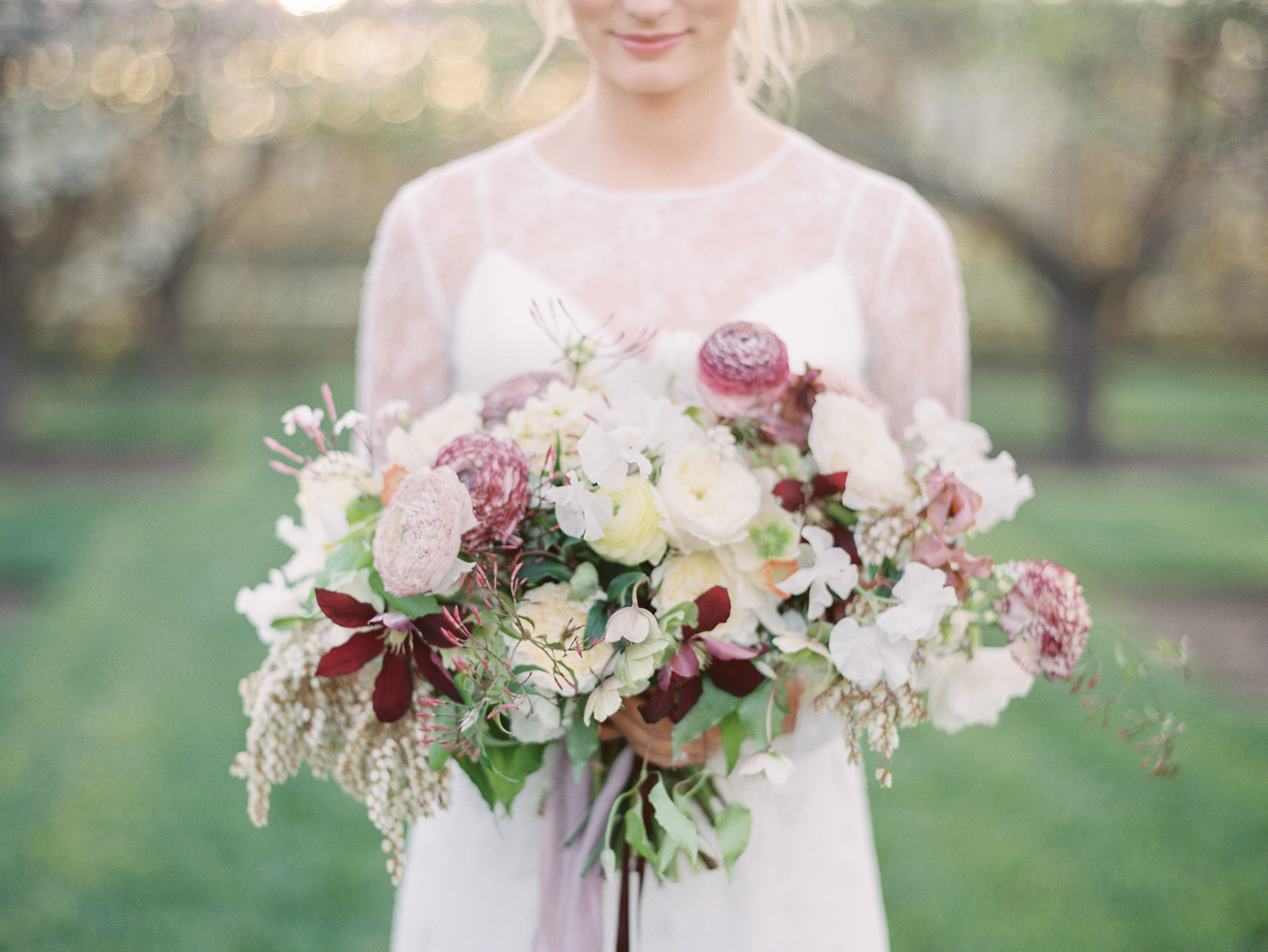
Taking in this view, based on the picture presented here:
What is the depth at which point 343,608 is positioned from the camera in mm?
1577

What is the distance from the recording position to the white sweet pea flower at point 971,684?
1.78 meters

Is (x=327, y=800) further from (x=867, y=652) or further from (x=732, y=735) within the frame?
(x=867, y=652)

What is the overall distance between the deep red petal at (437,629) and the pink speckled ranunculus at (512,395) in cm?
36

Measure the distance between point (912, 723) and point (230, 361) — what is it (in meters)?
18.3

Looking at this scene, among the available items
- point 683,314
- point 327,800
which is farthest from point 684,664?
point 327,800

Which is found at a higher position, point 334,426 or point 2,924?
point 334,426

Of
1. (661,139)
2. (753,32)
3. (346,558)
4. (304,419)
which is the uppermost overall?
(753,32)

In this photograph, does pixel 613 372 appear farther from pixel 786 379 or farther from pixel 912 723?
pixel 912 723

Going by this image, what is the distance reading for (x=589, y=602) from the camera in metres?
1.62

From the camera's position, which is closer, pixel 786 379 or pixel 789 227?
pixel 786 379

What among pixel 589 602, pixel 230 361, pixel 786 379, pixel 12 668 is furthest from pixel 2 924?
pixel 230 361

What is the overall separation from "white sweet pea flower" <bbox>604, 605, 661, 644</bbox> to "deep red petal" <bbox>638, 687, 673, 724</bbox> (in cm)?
10

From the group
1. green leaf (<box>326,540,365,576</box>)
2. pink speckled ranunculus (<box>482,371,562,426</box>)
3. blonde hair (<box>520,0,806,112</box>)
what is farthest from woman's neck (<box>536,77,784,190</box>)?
green leaf (<box>326,540,365,576</box>)

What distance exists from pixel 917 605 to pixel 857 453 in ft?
0.75
